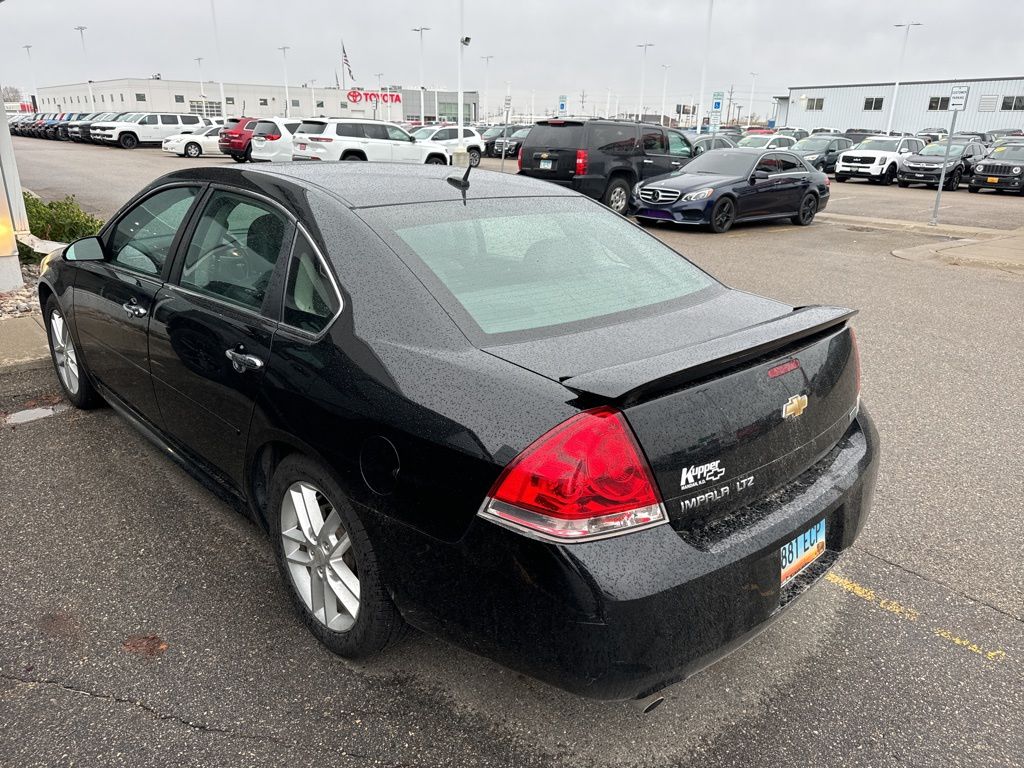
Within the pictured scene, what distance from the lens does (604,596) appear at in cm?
188

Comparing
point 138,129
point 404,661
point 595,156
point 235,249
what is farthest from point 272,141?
point 404,661

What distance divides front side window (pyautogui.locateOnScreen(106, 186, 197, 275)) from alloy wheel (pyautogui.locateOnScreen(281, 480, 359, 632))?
1.45 meters

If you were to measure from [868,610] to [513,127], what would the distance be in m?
36.7

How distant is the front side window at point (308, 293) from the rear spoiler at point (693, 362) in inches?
36.0

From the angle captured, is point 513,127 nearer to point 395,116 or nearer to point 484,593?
point 484,593

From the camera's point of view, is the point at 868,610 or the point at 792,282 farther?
the point at 792,282

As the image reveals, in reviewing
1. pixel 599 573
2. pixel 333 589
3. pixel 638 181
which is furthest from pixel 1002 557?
pixel 638 181

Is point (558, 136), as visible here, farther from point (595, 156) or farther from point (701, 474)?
point (701, 474)

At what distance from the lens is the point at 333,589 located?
2.54m

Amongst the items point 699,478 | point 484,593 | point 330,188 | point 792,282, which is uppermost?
point 330,188

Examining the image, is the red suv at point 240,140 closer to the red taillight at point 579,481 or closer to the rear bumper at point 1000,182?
the rear bumper at point 1000,182

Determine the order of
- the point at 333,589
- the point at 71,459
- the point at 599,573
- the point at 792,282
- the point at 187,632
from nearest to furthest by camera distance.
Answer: the point at 599,573
the point at 333,589
the point at 187,632
the point at 71,459
the point at 792,282

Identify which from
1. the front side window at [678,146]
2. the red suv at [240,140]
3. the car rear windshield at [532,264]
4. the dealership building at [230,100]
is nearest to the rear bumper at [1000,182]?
the front side window at [678,146]

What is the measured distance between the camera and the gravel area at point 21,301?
6.68 m
